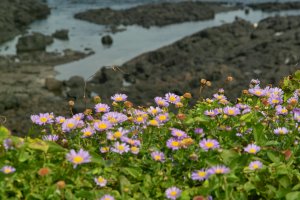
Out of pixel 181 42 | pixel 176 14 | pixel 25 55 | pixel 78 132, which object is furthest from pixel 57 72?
pixel 78 132

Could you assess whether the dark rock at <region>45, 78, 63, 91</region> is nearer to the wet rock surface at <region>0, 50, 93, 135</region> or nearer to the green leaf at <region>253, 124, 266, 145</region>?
Answer: the wet rock surface at <region>0, 50, 93, 135</region>

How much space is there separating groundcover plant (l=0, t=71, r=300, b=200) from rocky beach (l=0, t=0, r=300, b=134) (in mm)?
7548

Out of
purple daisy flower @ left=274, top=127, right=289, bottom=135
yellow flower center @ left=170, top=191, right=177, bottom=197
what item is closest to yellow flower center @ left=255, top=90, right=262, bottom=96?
purple daisy flower @ left=274, top=127, right=289, bottom=135

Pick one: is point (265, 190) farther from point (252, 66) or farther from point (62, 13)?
point (62, 13)

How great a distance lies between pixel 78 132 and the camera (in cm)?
271

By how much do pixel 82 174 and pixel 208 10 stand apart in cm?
3586

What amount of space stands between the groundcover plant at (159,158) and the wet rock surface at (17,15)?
1047 inches

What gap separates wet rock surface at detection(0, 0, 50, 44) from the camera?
2980 cm

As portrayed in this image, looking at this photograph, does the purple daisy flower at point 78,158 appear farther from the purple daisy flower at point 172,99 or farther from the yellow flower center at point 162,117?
the purple daisy flower at point 172,99

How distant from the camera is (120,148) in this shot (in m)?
2.38

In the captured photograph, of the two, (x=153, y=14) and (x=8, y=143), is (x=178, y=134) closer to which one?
(x=8, y=143)

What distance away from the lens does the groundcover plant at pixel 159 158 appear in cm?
213

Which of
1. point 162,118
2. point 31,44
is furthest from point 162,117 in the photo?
point 31,44

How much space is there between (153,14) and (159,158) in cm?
3406
